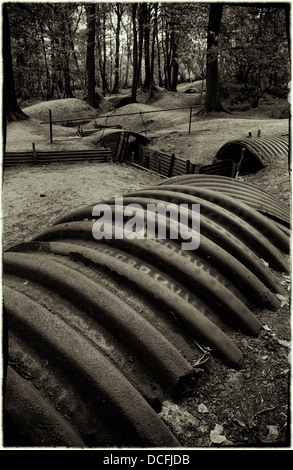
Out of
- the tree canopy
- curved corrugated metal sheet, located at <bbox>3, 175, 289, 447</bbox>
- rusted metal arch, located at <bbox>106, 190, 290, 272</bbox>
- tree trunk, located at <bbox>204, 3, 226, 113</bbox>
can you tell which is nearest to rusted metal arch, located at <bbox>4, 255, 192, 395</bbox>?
curved corrugated metal sheet, located at <bbox>3, 175, 289, 447</bbox>

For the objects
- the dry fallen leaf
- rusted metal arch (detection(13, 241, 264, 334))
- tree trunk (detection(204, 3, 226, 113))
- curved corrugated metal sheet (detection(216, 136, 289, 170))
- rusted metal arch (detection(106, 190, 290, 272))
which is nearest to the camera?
the dry fallen leaf

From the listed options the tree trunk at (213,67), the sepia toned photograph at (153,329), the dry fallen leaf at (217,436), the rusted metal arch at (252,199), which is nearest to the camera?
the sepia toned photograph at (153,329)

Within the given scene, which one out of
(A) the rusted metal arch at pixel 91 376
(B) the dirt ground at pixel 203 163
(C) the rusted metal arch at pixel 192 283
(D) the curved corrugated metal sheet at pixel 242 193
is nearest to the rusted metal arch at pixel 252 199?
(D) the curved corrugated metal sheet at pixel 242 193

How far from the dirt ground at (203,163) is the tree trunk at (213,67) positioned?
3.19 ft

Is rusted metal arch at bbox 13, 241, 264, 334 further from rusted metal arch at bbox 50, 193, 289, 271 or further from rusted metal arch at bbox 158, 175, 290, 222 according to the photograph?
rusted metal arch at bbox 158, 175, 290, 222

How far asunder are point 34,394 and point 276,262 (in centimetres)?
247

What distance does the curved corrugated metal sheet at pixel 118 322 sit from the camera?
172 centimetres

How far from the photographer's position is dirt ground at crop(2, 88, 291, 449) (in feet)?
6.15

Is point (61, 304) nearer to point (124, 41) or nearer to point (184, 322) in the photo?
point (184, 322)

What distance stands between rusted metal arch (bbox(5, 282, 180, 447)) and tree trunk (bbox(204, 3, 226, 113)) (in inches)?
812

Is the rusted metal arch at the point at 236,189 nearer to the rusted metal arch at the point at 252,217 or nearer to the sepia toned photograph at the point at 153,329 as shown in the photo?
the sepia toned photograph at the point at 153,329

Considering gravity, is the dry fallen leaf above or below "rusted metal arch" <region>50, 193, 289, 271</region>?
below

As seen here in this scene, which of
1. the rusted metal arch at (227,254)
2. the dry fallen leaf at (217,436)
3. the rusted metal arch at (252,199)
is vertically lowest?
the dry fallen leaf at (217,436)
